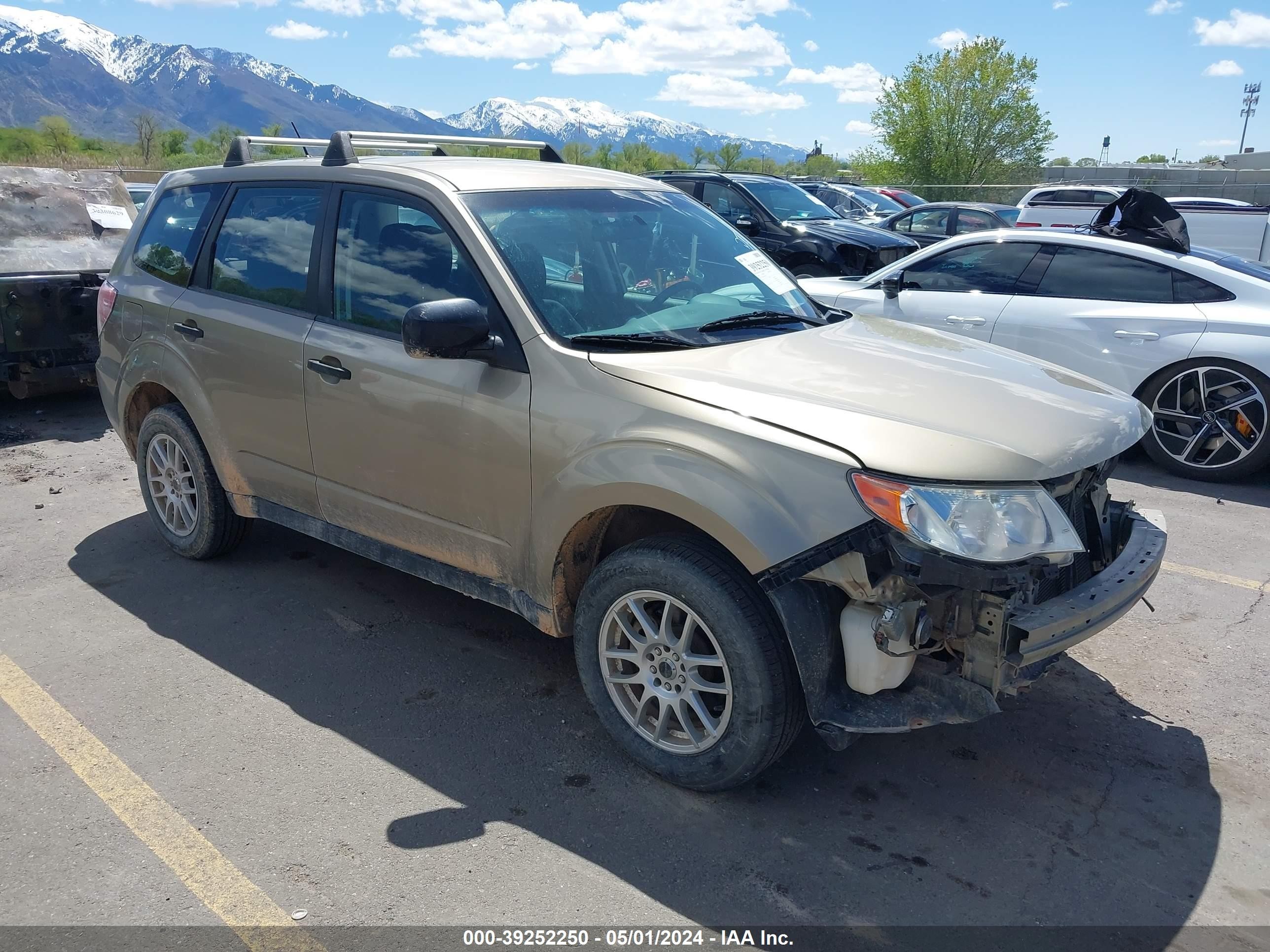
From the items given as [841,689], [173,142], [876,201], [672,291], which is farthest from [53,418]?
[173,142]

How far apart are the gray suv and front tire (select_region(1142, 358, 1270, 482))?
3.43 meters

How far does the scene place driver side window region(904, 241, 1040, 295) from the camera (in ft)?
24.3

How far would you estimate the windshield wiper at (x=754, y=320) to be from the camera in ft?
12.0

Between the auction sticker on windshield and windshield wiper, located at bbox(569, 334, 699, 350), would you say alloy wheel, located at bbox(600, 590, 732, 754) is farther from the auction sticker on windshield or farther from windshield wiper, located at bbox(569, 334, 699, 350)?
the auction sticker on windshield

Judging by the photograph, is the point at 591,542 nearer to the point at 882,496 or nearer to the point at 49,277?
the point at 882,496

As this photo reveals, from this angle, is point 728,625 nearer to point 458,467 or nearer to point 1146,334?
point 458,467

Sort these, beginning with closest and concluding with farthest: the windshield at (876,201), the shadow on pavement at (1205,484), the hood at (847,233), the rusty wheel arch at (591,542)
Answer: the rusty wheel arch at (591,542) < the shadow on pavement at (1205,484) < the hood at (847,233) < the windshield at (876,201)

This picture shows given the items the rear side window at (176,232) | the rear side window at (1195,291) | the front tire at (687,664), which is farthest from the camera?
the rear side window at (1195,291)

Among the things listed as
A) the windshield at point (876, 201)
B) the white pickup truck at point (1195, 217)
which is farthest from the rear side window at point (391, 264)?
the windshield at point (876, 201)

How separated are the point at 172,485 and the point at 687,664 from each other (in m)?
3.28

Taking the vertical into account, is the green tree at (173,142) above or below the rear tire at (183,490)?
above

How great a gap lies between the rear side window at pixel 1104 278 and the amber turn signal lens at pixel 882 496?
17.1 ft

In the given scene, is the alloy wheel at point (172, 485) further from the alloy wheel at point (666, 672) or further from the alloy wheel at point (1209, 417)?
the alloy wheel at point (1209, 417)

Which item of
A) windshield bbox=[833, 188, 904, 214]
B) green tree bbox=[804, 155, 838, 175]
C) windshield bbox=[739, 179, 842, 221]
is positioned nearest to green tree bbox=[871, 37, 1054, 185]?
green tree bbox=[804, 155, 838, 175]
